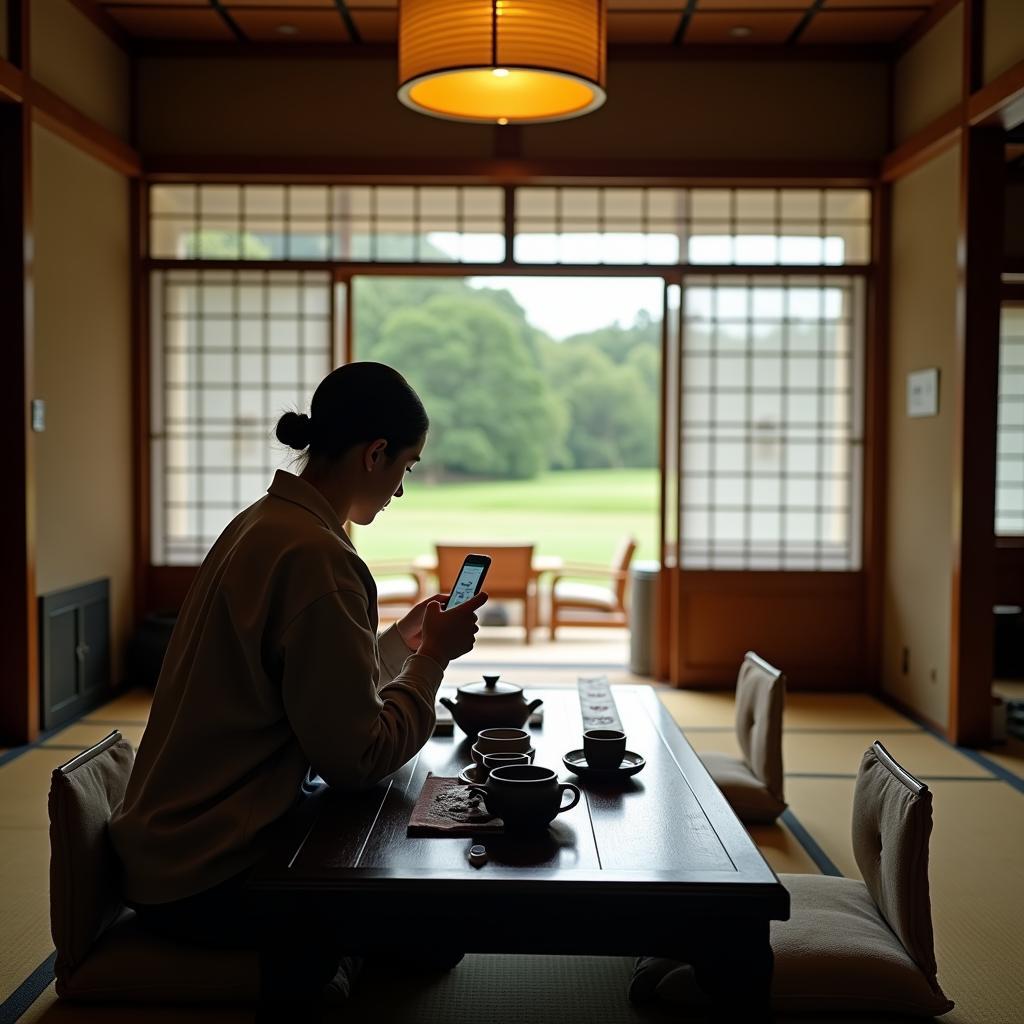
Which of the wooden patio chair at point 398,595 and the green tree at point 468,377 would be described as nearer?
the wooden patio chair at point 398,595

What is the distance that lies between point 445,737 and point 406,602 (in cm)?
531

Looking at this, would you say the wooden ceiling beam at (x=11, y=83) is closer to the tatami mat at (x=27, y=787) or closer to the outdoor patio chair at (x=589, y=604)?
the tatami mat at (x=27, y=787)

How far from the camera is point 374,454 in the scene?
185 cm

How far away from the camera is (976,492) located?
4.66 m

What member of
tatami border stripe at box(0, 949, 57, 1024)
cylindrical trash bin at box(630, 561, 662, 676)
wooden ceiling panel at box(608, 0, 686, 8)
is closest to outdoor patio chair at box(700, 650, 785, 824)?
tatami border stripe at box(0, 949, 57, 1024)

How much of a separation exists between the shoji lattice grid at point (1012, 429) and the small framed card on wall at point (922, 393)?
1.63m

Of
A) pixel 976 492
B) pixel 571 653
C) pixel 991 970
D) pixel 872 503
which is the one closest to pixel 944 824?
pixel 991 970

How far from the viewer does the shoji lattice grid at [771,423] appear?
5.89 meters

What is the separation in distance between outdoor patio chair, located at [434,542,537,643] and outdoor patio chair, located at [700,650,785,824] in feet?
12.0

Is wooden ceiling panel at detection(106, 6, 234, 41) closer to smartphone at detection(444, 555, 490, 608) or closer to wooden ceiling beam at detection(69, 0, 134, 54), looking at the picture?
wooden ceiling beam at detection(69, 0, 134, 54)

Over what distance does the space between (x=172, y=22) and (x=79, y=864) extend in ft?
15.4

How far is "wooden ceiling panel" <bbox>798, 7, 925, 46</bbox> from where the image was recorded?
17.1ft

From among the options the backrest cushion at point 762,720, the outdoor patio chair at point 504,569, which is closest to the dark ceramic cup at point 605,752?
the backrest cushion at point 762,720

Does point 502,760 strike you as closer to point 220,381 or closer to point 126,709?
point 126,709
